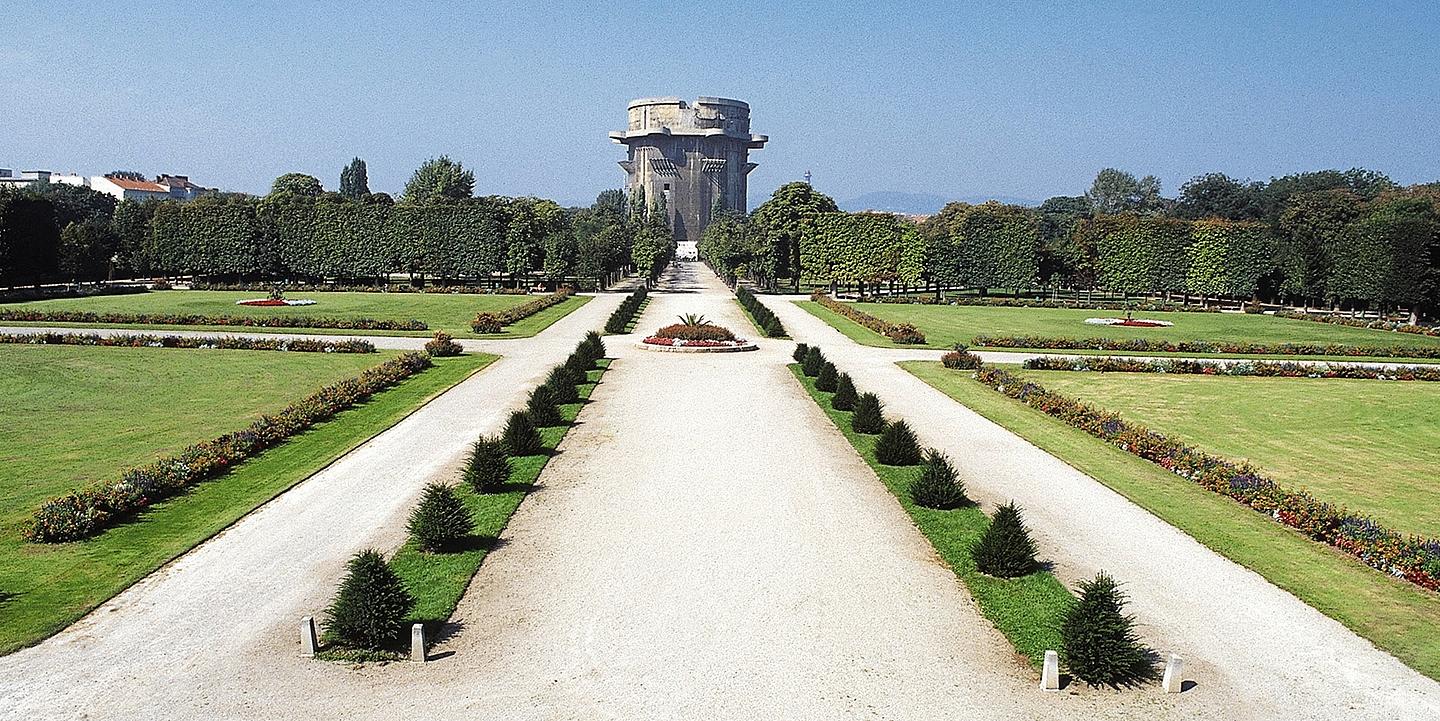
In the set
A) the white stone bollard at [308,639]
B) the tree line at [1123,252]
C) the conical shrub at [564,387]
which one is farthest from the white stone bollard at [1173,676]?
the tree line at [1123,252]

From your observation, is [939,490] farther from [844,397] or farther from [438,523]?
[844,397]

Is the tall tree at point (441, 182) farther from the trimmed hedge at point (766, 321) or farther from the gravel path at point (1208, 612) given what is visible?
the gravel path at point (1208, 612)

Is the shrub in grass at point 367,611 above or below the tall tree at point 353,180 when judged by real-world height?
below

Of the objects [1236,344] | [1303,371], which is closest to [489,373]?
[1303,371]

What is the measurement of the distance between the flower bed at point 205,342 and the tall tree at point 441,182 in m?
84.2

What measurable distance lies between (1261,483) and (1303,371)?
20.9 m

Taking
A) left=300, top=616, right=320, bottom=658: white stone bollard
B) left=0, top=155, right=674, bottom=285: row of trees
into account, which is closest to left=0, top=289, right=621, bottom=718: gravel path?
left=300, top=616, right=320, bottom=658: white stone bollard

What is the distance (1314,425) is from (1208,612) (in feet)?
53.7

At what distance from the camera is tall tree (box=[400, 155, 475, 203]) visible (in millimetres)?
124750

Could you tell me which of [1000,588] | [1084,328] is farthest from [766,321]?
[1000,588]

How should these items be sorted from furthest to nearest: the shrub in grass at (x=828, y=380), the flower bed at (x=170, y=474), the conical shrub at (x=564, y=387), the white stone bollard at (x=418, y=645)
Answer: the shrub in grass at (x=828, y=380) < the conical shrub at (x=564, y=387) < the flower bed at (x=170, y=474) < the white stone bollard at (x=418, y=645)

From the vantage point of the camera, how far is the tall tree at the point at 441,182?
125 m

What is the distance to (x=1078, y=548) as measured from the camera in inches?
597

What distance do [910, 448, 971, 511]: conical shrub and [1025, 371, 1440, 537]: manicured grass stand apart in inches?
295
